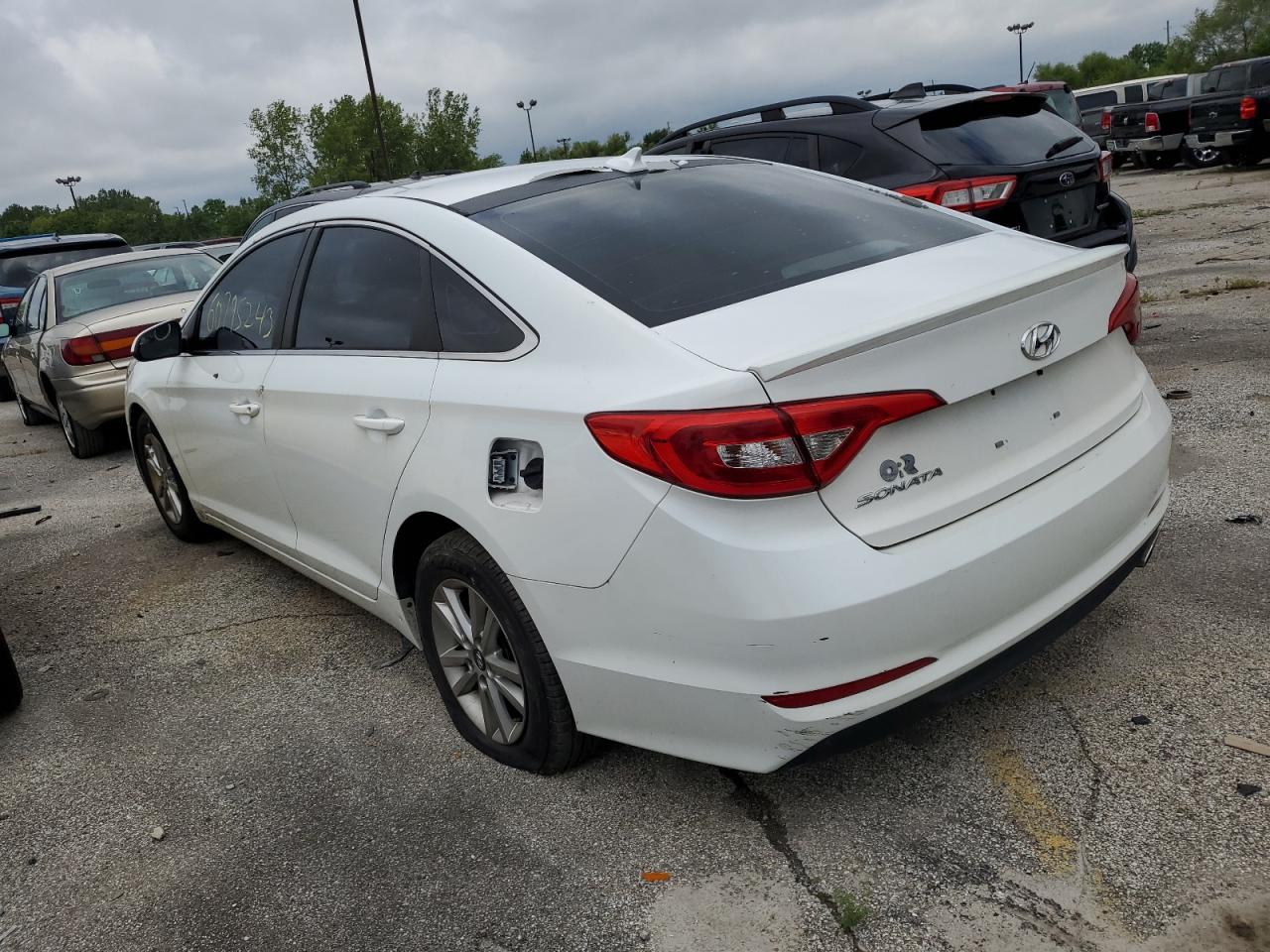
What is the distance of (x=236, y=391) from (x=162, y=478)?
70.1 inches

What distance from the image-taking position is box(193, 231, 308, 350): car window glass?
12.9 feet

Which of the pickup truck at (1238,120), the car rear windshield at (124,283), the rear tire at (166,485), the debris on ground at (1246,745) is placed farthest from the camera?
the pickup truck at (1238,120)

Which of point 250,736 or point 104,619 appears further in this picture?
point 104,619

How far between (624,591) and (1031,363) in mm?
1068

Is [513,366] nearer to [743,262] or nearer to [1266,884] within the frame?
[743,262]

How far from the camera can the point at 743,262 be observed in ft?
9.09

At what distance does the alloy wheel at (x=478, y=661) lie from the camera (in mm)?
2886

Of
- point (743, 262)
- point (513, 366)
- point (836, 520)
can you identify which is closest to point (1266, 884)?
point (836, 520)

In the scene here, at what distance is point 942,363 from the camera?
231 centimetres

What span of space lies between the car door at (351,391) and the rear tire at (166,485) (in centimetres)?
174

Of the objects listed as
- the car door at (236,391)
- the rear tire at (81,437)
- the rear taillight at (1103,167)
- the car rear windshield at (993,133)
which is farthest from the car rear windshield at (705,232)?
the rear tire at (81,437)

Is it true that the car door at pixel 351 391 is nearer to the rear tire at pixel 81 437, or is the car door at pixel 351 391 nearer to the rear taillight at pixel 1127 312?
the rear taillight at pixel 1127 312

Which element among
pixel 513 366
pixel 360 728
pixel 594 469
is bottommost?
pixel 360 728

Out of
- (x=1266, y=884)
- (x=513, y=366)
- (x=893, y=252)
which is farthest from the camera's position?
(x=893, y=252)
